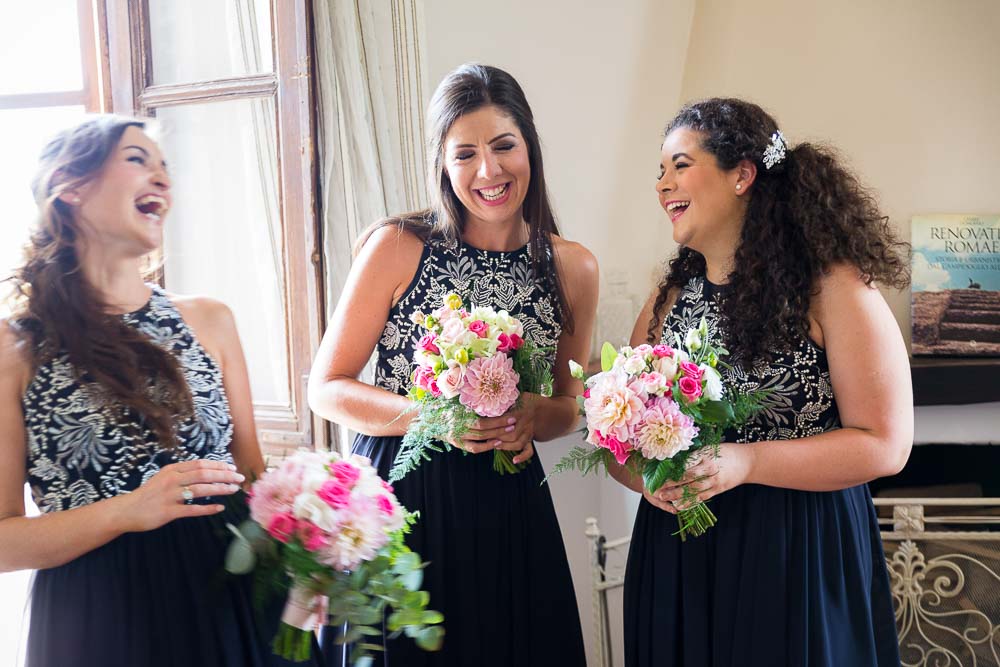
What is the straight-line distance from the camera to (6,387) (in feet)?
4.46

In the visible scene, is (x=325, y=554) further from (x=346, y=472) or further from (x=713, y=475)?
(x=713, y=475)

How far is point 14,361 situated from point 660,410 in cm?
112

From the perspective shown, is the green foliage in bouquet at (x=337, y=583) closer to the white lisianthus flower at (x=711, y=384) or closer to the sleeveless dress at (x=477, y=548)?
the sleeveless dress at (x=477, y=548)

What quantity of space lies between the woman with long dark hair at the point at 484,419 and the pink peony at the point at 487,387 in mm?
101

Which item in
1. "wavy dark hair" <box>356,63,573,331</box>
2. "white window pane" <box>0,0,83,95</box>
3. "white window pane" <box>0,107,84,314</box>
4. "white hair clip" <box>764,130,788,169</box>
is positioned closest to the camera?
"white hair clip" <box>764,130,788,169</box>

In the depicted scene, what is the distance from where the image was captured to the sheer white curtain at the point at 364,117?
2668mm

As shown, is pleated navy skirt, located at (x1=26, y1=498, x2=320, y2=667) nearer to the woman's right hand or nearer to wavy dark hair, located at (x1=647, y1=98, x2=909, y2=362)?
the woman's right hand

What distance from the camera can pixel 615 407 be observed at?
1.55 m

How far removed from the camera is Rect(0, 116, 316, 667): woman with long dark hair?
136 cm

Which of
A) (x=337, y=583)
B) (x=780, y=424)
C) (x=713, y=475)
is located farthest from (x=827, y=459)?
(x=337, y=583)

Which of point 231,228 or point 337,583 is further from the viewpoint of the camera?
point 231,228

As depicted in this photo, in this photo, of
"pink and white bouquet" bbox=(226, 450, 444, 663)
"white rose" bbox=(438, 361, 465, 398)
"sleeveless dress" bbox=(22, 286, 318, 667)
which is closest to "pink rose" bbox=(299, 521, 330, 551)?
"pink and white bouquet" bbox=(226, 450, 444, 663)

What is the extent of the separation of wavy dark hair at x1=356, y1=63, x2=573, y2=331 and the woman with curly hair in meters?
0.32

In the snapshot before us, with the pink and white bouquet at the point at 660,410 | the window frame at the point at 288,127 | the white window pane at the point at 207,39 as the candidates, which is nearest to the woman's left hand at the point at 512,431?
the pink and white bouquet at the point at 660,410
